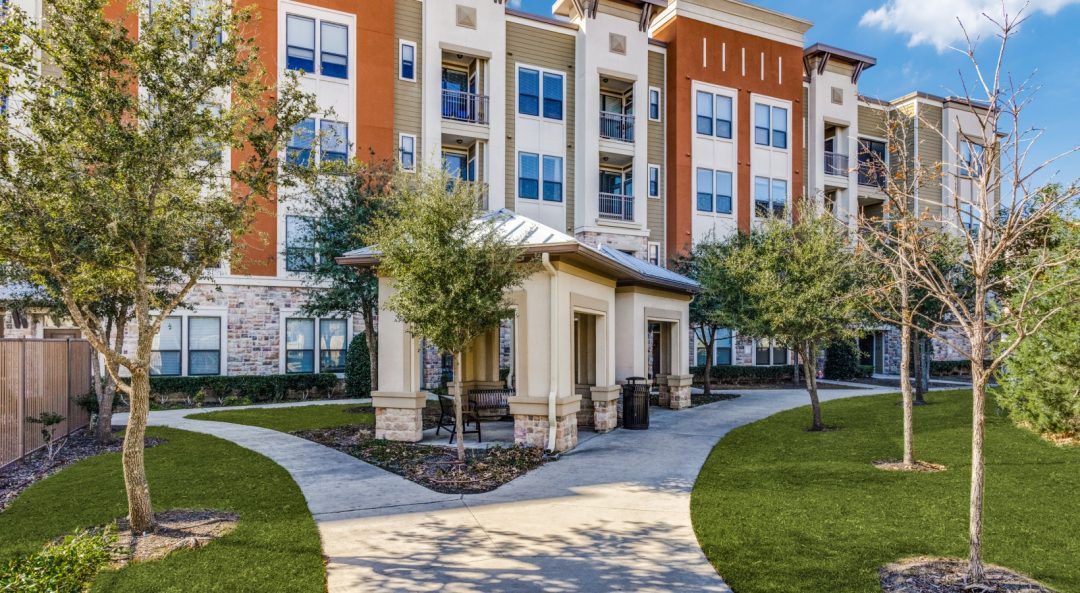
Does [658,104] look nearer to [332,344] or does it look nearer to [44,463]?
[332,344]

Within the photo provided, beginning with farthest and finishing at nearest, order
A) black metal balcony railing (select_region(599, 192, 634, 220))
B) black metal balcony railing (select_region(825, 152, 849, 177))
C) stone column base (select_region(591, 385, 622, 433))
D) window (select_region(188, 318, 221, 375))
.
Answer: black metal balcony railing (select_region(825, 152, 849, 177))
black metal balcony railing (select_region(599, 192, 634, 220))
window (select_region(188, 318, 221, 375))
stone column base (select_region(591, 385, 622, 433))

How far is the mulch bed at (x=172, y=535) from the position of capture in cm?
640

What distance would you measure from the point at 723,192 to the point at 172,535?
26.7 m

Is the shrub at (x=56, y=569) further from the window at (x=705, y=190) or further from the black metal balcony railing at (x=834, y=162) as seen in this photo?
the black metal balcony railing at (x=834, y=162)

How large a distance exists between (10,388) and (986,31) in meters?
14.2

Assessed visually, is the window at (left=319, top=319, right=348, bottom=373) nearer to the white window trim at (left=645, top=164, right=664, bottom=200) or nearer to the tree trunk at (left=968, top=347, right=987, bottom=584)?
the white window trim at (left=645, top=164, right=664, bottom=200)

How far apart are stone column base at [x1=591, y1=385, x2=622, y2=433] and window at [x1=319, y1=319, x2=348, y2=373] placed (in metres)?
11.9

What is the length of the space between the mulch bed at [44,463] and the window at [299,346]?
334 inches

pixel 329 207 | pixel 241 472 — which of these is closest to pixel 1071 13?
pixel 241 472

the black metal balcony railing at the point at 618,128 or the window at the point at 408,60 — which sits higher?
the window at the point at 408,60

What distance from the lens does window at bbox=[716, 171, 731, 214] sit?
1162 inches

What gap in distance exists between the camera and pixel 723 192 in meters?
29.6

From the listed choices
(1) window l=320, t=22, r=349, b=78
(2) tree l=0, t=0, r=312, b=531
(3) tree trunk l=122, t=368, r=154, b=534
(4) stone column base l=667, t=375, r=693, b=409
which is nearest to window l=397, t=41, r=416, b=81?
(1) window l=320, t=22, r=349, b=78

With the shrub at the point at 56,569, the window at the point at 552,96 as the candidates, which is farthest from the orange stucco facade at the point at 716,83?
the shrub at the point at 56,569
